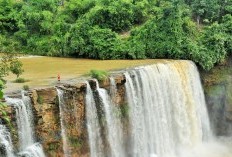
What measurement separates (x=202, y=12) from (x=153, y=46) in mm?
4935

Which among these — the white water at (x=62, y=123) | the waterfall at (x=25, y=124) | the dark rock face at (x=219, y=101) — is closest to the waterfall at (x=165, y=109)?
the dark rock face at (x=219, y=101)

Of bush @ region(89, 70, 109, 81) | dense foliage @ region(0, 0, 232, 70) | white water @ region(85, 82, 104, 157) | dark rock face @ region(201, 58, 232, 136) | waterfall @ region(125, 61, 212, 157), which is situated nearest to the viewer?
white water @ region(85, 82, 104, 157)

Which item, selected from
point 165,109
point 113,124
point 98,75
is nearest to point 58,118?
point 98,75

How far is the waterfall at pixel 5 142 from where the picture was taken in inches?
449

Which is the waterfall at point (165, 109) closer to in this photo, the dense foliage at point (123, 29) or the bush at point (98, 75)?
the bush at point (98, 75)

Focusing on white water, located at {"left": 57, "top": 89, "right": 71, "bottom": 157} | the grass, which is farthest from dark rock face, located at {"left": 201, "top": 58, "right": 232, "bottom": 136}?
white water, located at {"left": 57, "top": 89, "right": 71, "bottom": 157}

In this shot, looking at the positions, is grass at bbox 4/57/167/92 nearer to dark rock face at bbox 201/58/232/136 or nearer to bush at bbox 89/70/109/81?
bush at bbox 89/70/109/81

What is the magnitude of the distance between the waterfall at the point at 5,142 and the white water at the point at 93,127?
10.8 ft

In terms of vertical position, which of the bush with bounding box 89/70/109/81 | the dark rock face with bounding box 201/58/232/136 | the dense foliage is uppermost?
the dense foliage

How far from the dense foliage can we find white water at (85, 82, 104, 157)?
6.97 m

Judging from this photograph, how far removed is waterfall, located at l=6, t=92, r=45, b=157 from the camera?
11.9 m

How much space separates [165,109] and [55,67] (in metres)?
5.33

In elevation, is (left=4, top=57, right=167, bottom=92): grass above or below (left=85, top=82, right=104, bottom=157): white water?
above

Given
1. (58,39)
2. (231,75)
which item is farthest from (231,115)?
(58,39)
